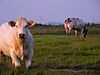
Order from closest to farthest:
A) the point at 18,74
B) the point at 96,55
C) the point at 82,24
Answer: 1. the point at 18,74
2. the point at 96,55
3. the point at 82,24

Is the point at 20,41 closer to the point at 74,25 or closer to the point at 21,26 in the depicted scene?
the point at 21,26

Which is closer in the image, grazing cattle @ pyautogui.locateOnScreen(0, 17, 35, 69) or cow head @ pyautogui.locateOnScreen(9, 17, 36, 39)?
cow head @ pyautogui.locateOnScreen(9, 17, 36, 39)

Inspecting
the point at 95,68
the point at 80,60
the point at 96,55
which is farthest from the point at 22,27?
the point at 96,55

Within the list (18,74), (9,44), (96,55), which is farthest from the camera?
(96,55)

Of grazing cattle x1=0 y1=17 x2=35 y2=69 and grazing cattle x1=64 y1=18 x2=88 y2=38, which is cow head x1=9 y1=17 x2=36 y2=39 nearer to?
grazing cattle x1=0 y1=17 x2=35 y2=69

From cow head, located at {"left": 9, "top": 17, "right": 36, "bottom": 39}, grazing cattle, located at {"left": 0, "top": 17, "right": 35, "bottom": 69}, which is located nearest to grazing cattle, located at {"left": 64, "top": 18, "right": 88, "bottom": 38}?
grazing cattle, located at {"left": 0, "top": 17, "right": 35, "bottom": 69}

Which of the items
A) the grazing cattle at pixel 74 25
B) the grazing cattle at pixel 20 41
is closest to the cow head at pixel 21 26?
the grazing cattle at pixel 20 41

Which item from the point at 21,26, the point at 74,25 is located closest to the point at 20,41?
the point at 21,26

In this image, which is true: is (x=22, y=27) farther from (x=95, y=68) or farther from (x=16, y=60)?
(x=95, y=68)

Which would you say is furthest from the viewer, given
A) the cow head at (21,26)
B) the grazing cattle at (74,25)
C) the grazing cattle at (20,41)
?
the grazing cattle at (74,25)

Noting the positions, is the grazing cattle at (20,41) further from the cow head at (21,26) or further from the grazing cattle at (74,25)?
the grazing cattle at (74,25)

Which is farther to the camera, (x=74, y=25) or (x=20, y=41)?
(x=74, y=25)

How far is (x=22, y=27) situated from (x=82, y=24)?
1007 inches

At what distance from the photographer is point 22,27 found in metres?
9.70
